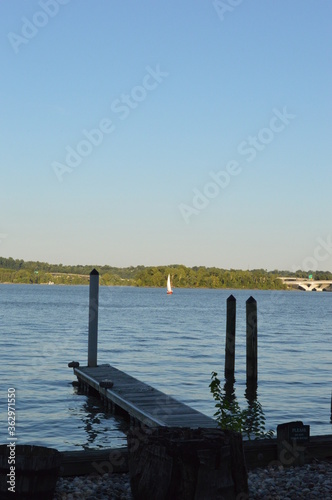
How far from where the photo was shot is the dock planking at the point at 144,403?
13828mm

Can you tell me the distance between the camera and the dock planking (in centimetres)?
1383

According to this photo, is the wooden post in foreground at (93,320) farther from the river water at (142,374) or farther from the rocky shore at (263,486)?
the rocky shore at (263,486)

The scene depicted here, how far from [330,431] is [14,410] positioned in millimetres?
8341

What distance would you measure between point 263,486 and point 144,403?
789 cm

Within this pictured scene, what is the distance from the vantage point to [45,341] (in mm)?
42188

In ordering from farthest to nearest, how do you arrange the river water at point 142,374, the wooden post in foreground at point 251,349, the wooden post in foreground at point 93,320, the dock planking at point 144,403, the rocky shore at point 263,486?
the wooden post in foreground at point 251,349 → the wooden post in foreground at point 93,320 → the river water at point 142,374 → the dock planking at point 144,403 → the rocky shore at point 263,486

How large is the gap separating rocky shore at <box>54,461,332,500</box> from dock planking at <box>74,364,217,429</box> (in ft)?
13.4

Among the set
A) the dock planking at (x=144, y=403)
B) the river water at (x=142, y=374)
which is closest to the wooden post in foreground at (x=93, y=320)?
A: the dock planking at (x=144, y=403)

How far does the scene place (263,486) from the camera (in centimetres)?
850

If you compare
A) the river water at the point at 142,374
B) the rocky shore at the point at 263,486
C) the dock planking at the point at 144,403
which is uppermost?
the rocky shore at the point at 263,486

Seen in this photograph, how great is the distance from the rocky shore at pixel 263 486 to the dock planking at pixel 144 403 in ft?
13.4

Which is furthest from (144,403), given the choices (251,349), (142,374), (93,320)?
(142,374)

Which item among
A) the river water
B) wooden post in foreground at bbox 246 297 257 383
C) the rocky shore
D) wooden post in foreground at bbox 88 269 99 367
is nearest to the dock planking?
A: the river water

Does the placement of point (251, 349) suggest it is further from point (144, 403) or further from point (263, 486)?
point (263, 486)
